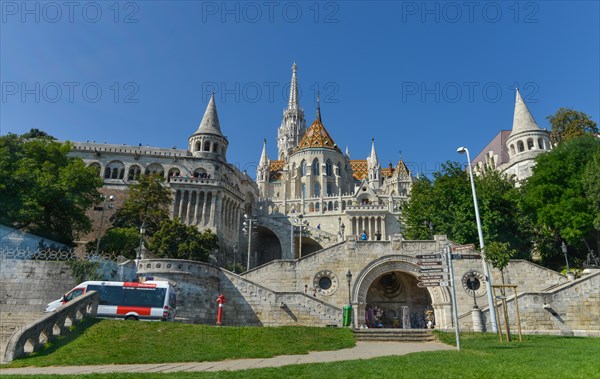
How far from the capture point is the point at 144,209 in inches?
1463

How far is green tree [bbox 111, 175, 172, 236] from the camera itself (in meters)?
36.6

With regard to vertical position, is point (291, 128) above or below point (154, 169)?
above

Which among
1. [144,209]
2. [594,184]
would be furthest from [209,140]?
[594,184]

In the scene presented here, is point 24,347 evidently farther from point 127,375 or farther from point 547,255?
point 547,255

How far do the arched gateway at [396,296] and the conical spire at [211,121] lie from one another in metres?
31.9

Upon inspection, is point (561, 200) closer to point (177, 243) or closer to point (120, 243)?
point (177, 243)

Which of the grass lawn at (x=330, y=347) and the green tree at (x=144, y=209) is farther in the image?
the green tree at (x=144, y=209)

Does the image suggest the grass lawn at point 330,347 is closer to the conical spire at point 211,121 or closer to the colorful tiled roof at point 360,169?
the conical spire at point 211,121

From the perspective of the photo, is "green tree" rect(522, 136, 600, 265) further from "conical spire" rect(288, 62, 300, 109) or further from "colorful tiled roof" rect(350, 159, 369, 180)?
"conical spire" rect(288, 62, 300, 109)

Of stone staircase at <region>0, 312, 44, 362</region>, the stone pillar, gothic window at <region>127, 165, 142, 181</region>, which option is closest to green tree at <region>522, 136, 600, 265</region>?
the stone pillar

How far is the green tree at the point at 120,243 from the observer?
31219 millimetres

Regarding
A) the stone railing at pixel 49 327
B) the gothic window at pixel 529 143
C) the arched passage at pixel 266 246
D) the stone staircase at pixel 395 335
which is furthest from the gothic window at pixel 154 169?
the gothic window at pixel 529 143

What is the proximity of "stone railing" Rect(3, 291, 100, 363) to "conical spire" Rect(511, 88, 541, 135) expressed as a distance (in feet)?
161

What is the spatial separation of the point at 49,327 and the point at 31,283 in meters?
11.2
